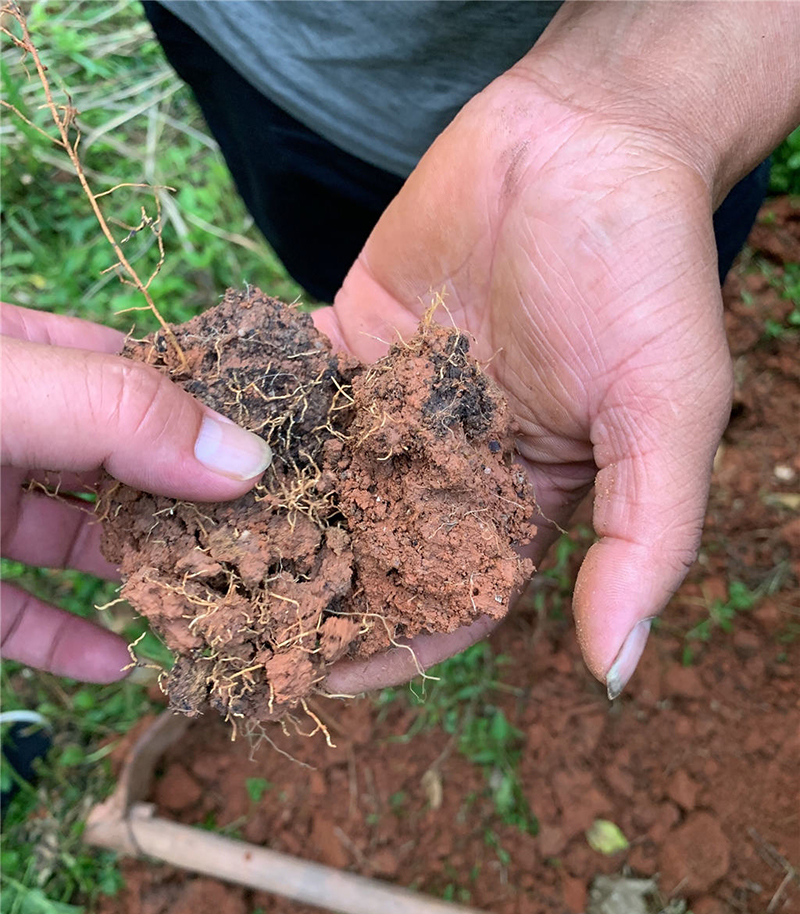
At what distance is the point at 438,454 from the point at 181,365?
53cm

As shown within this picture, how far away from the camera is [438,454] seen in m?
1.34

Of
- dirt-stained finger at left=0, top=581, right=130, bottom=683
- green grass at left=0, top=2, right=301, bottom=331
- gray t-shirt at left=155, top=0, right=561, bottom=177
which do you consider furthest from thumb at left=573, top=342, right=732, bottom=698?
green grass at left=0, top=2, right=301, bottom=331

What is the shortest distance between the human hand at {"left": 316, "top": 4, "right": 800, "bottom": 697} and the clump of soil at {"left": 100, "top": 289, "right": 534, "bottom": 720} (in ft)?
0.53

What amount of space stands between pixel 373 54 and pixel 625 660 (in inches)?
58.6

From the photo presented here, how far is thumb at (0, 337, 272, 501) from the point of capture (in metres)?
1.13

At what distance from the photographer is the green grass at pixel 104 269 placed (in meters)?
2.40

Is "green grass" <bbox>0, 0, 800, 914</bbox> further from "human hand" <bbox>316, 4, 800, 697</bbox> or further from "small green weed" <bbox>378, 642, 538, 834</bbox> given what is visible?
"human hand" <bbox>316, 4, 800, 697</bbox>

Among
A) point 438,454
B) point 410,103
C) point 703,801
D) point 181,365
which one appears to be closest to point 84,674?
point 181,365

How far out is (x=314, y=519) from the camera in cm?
145

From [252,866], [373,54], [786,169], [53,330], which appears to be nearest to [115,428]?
[53,330]

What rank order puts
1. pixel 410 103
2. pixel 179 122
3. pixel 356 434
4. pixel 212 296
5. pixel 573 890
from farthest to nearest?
pixel 179 122 → pixel 212 296 → pixel 573 890 → pixel 410 103 → pixel 356 434

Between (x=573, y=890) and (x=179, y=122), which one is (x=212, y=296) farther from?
(x=573, y=890)

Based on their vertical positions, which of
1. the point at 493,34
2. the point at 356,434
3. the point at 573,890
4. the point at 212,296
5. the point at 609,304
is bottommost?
the point at 573,890

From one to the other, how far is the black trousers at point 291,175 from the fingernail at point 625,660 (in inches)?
52.7
